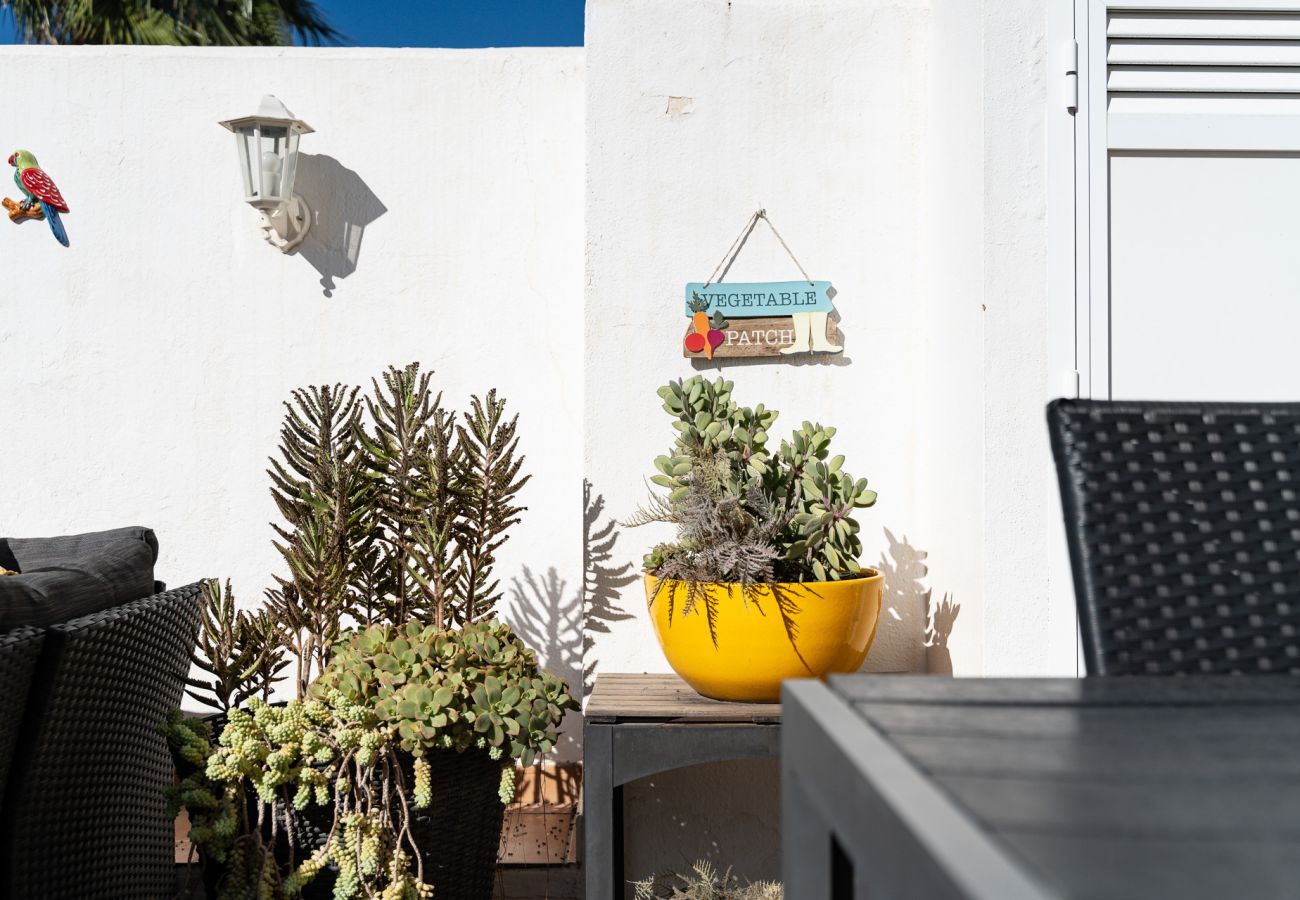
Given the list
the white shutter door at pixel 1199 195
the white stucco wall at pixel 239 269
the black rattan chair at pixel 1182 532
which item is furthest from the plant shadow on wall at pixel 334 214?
the black rattan chair at pixel 1182 532

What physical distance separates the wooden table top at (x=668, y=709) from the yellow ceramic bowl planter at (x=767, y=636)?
0.04m

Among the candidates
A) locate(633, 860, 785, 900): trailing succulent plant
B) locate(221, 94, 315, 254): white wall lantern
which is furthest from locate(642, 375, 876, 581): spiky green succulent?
locate(221, 94, 315, 254): white wall lantern

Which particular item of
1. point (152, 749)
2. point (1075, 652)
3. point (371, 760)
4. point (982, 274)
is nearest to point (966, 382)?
point (982, 274)

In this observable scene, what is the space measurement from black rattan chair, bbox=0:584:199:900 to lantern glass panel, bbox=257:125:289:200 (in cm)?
121

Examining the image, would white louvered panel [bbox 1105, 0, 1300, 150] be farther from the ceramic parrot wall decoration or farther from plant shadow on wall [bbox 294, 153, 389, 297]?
the ceramic parrot wall decoration

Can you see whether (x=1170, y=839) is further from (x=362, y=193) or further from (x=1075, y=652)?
(x=362, y=193)

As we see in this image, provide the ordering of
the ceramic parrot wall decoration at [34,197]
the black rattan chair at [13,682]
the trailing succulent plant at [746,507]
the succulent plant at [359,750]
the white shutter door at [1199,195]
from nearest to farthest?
1. the black rattan chair at [13,682]
2. the succulent plant at [359,750]
3. the trailing succulent plant at [746,507]
4. the white shutter door at [1199,195]
5. the ceramic parrot wall decoration at [34,197]

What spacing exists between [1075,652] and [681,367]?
3.27 feet

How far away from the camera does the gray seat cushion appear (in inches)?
57.6

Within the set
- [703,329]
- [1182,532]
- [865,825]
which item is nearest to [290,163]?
[703,329]

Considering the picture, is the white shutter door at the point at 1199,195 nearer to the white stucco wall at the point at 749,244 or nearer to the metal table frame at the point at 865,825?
the white stucco wall at the point at 749,244

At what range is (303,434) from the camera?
2221 mm

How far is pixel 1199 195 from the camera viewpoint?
2.13 meters

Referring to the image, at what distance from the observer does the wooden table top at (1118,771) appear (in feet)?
1.45
